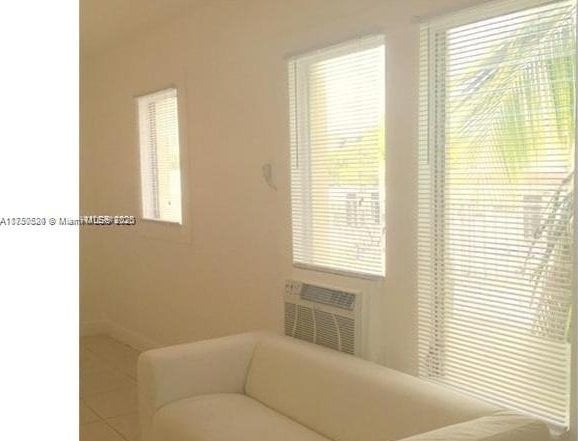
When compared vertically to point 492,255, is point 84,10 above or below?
above

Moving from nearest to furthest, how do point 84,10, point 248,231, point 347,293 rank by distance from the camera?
point 347,293 → point 248,231 → point 84,10

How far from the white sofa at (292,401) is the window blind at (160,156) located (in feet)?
5.63

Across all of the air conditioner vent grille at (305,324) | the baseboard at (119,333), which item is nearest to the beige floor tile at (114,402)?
the baseboard at (119,333)

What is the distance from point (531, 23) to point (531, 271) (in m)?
0.82

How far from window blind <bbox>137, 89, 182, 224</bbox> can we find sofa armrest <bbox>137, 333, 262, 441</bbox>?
165 cm

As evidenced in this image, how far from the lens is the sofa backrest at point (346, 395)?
2.00 meters

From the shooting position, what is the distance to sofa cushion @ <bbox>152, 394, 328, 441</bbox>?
2217mm

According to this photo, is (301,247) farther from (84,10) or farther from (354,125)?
(84,10)

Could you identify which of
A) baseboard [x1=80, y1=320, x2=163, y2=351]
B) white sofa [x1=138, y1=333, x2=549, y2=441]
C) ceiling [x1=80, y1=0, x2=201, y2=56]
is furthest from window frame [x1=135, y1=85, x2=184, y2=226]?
white sofa [x1=138, y1=333, x2=549, y2=441]

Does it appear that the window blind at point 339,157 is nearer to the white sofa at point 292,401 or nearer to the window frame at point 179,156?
the white sofa at point 292,401

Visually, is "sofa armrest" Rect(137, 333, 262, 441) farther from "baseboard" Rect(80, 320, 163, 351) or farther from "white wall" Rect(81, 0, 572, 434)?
"baseboard" Rect(80, 320, 163, 351)

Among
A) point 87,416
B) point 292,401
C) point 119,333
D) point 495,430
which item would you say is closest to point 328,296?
point 292,401

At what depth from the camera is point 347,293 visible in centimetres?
265

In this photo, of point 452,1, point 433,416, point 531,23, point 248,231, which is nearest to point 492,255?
point 433,416
